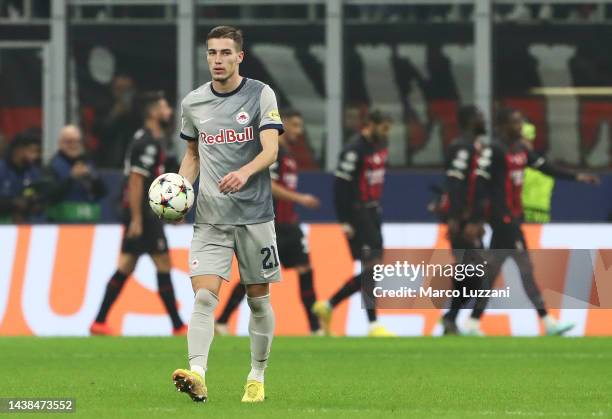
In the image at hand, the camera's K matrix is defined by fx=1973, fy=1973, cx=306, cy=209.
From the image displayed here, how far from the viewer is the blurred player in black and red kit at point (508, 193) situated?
→ 17.7m

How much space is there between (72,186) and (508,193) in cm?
463

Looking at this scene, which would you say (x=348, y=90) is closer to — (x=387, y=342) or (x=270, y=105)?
(x=387, y=342)

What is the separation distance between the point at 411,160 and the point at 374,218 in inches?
298

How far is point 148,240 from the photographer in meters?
17.6

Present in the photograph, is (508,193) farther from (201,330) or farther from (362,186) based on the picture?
(201,330)

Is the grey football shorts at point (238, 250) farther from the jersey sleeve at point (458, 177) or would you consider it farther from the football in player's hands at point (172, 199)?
the jersey sleeve at point (458, 177)

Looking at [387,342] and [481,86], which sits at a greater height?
[481,86]

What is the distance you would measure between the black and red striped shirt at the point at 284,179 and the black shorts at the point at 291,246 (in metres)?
0.08

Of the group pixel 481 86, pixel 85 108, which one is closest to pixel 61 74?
pixel 85 108

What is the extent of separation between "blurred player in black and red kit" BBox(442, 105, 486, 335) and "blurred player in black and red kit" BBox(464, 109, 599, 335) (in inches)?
3.9

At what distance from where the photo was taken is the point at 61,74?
26.3 meters

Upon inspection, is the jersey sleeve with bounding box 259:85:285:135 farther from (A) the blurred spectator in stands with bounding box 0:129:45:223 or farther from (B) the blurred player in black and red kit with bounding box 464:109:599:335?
(A) the blurred spectator in stands with bounding box 0:129:45:223

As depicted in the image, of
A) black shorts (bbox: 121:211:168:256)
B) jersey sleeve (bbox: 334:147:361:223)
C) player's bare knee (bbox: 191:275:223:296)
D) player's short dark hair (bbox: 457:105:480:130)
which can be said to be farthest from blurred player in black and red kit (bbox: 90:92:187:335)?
player's bare knee (bbox: 191:275:223:296)

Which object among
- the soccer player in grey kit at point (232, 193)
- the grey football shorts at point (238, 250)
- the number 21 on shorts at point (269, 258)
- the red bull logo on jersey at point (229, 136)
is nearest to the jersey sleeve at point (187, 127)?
the soccer player in grey kit at point (232, 193)
